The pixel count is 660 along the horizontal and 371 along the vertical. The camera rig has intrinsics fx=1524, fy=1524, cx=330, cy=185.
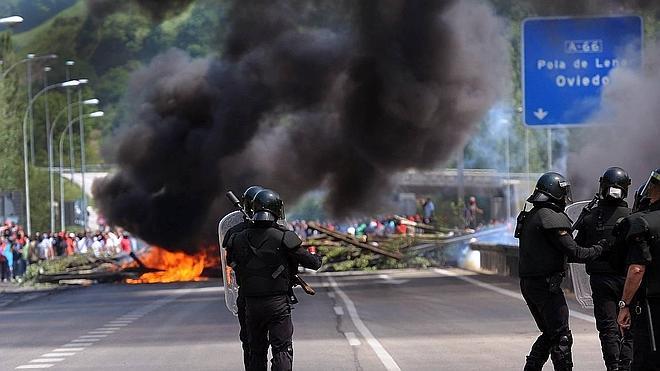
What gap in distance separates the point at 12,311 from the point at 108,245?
24928mm

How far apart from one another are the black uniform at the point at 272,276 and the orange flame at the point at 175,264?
29069 millimetres

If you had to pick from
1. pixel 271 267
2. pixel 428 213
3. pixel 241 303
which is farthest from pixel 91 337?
pixel 428 213

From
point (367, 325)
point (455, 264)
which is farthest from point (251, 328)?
point (455, 264)

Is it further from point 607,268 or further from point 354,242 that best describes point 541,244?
point 354,242

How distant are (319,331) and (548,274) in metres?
9.06

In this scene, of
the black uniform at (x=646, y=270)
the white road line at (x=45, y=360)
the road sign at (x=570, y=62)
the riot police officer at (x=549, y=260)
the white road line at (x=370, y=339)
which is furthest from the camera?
the road sign at (x=570, y=62)

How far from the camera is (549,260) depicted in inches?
438

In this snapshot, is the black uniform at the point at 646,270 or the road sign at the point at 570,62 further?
the road sign at the point at 570,62

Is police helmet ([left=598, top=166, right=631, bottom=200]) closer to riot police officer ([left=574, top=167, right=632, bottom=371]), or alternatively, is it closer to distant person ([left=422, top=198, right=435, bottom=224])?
riot police officer ([left=574, top=167, right=632, bottom=371])

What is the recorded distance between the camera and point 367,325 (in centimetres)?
2091

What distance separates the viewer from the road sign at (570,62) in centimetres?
2838

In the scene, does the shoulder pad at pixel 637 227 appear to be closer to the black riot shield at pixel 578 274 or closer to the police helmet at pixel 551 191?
the police helmet at pixel 551 191

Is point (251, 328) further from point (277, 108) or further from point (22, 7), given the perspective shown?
point (22, 7)

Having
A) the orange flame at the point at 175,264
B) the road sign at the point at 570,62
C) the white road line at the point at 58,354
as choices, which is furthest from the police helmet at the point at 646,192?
the orange flame at the point at 175,264
